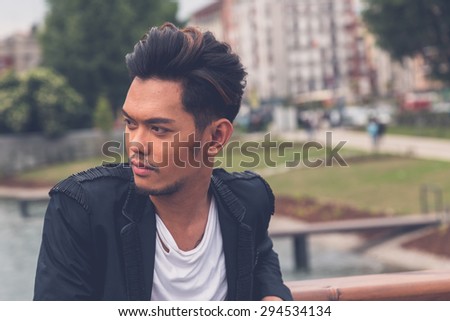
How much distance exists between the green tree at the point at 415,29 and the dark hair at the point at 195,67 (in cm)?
4020

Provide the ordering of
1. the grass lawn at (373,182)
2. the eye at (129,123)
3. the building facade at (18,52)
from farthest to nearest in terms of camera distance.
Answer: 1. the building facade at (18,52)
2. the grass lawn at (373,182)
3. the eye at (129,123)

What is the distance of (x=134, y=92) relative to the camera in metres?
2.49

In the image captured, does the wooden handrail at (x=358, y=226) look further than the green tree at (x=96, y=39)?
No

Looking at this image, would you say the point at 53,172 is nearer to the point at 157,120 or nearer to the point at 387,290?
the point at 387,290

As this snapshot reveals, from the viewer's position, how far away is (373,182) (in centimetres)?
2569

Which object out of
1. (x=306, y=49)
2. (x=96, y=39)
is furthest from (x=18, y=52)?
(x=96, y=39)

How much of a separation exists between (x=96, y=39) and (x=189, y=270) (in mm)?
47912

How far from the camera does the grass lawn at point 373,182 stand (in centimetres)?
2199

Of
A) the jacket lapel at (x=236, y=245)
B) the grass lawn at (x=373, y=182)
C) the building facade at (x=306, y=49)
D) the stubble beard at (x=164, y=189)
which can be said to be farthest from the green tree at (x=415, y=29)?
the building facade at (x=306, y=49)

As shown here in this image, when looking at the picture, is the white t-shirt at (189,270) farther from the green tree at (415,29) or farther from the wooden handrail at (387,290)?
the green tree at (415,29)

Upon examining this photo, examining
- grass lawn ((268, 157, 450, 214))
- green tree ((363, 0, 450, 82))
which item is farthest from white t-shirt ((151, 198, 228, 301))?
green tree ((363, 0, 450, 82))
